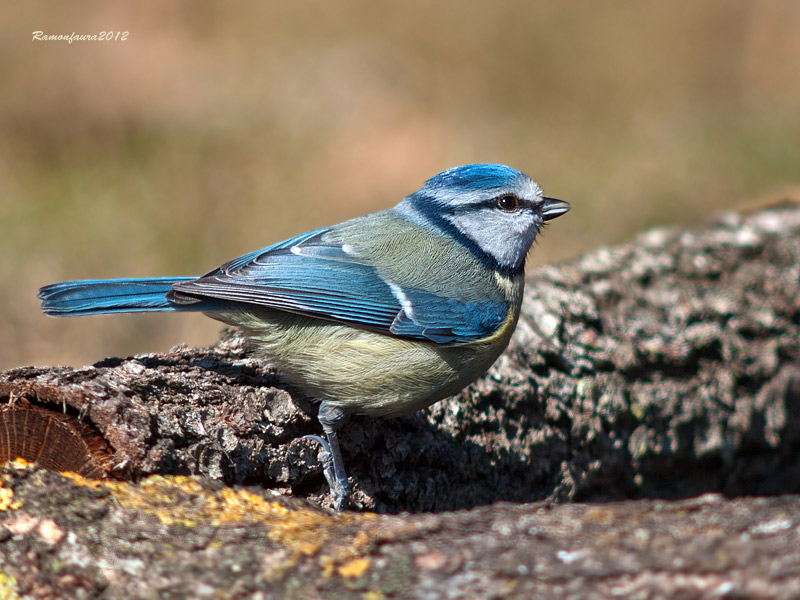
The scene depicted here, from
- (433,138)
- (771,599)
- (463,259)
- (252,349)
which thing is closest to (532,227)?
(463,259)

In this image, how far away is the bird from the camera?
284cm

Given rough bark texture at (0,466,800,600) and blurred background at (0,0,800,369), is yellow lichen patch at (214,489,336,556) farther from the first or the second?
blurred background at (0,0,800,369)

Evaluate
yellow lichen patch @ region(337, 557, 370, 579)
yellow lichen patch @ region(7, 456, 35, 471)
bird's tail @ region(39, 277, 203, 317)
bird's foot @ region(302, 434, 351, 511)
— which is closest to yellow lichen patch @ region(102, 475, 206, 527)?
yellow lichen patch @ region(7, 456, 35, 471)

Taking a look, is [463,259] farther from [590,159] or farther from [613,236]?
[590,159]

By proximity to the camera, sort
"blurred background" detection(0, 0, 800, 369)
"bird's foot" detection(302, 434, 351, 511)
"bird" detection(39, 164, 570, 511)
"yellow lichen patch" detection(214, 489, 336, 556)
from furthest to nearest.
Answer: "blurred background" detection(0, 0, 800, 369) → "bird" detection(39, 164, 570, 511) → "bird's foot" detection(302, 434, 351, 511) → "yellow lichen patch" detection(214, 489, 336, 556)

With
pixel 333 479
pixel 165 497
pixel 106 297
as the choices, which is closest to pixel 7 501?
pixel 165 497

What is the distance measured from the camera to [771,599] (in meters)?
1.61

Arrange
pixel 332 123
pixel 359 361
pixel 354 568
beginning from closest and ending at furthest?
1. pixel 354 568
2. pixel 359 361
3. pixel 332 123

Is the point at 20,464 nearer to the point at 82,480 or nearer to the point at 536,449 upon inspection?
the point at 82,480

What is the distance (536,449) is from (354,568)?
170 cm

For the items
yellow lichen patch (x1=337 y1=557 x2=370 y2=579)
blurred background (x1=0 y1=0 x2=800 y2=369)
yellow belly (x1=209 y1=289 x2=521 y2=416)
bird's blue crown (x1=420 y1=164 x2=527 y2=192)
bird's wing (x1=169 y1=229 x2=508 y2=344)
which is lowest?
yellow lichen patch (x1=337 y1=557 x2=370 y2=579)

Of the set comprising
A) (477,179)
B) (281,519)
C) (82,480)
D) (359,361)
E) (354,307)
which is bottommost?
(281,519)

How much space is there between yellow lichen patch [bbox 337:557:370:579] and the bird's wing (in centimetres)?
116

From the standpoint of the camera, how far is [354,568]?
1.89 m
